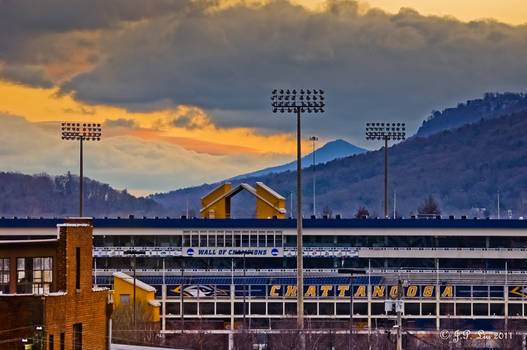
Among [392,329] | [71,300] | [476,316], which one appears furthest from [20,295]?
[476,316]

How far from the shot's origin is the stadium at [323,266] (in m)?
126

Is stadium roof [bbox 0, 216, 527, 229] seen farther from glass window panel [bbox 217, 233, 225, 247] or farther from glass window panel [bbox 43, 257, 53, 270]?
glass window panel [bbox 43, 257, 53, 270]

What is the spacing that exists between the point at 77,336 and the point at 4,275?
3.64 m

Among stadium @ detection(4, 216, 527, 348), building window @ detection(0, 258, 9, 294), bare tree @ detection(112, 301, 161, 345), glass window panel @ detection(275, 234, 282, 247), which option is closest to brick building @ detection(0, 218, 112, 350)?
building window @ detection(0, 258, 9, 294)

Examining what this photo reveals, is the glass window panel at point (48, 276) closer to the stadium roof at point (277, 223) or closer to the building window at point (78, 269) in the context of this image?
the building window at point (78, 269)

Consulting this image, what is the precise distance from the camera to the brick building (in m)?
53.2

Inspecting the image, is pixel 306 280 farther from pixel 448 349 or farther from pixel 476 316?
pixel 448 349

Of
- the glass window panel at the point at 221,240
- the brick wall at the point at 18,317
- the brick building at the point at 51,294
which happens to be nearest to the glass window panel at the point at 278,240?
the glass window panel at the point at 221,240

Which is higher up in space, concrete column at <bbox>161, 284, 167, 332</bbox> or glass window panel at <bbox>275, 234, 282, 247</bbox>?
glass window panel at <bbox>275, 234, 282, 247</bbox>

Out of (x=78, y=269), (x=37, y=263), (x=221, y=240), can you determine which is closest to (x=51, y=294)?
(x=37, y=263)

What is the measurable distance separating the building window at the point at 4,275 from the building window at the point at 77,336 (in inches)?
118

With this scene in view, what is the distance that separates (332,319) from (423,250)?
14551 millimetres

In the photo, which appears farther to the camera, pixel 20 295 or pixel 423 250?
pixel 423 250

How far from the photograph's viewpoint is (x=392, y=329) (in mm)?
117875
